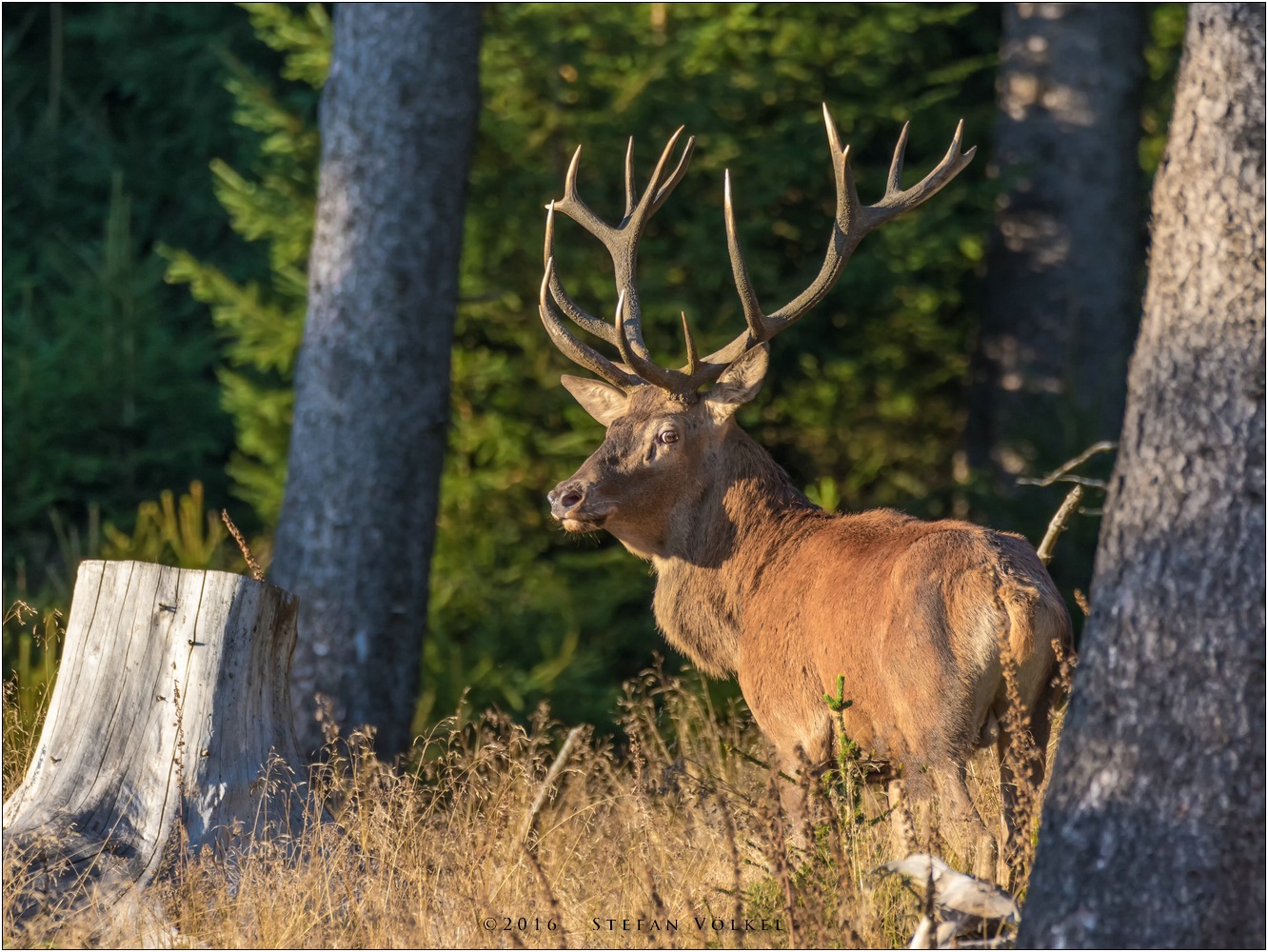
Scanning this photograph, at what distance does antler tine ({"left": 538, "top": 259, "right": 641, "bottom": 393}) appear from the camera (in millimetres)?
6031

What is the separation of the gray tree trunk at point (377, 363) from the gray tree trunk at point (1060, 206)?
16.9 feet

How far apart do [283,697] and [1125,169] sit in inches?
348

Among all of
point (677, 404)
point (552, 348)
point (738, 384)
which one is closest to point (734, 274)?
point (738, 384)

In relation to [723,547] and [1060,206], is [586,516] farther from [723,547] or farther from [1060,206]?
[1060,206]

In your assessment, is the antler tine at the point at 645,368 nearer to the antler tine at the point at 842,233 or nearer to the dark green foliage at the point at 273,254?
the antler tine at the point at 842,233

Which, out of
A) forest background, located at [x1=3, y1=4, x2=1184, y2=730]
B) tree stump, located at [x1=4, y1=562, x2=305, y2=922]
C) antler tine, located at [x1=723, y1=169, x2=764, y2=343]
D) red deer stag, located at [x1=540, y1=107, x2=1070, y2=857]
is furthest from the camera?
forest background, located at [x1=3, y1=4, x2=1184, y2=730]

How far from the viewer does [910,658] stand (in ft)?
15.2

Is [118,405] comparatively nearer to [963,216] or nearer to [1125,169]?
[963,216]

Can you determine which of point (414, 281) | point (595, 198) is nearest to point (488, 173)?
point (595, 198)

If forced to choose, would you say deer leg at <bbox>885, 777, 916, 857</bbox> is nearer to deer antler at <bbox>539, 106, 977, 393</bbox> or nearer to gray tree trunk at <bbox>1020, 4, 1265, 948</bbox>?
gray tree trunk at <bbox>1020, 4, 1265, 948</bbox>

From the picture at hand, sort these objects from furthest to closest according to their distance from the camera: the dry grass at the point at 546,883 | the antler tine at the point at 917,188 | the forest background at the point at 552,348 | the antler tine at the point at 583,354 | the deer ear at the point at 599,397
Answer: the forest background at the point at 552,348, the deer ear at the point at 599,397, the antler tine at the point at 583,354, the antler tine at the point at 917,188, the dry grass at the point at 546,883

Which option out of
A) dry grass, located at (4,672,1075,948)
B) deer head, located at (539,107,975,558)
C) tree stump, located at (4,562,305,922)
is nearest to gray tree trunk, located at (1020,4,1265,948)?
dry grass, located at (4,672,1075,948)

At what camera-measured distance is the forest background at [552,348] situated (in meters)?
9.35

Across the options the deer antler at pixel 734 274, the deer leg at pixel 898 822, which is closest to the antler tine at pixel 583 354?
the deer antler at pixel 734 274
